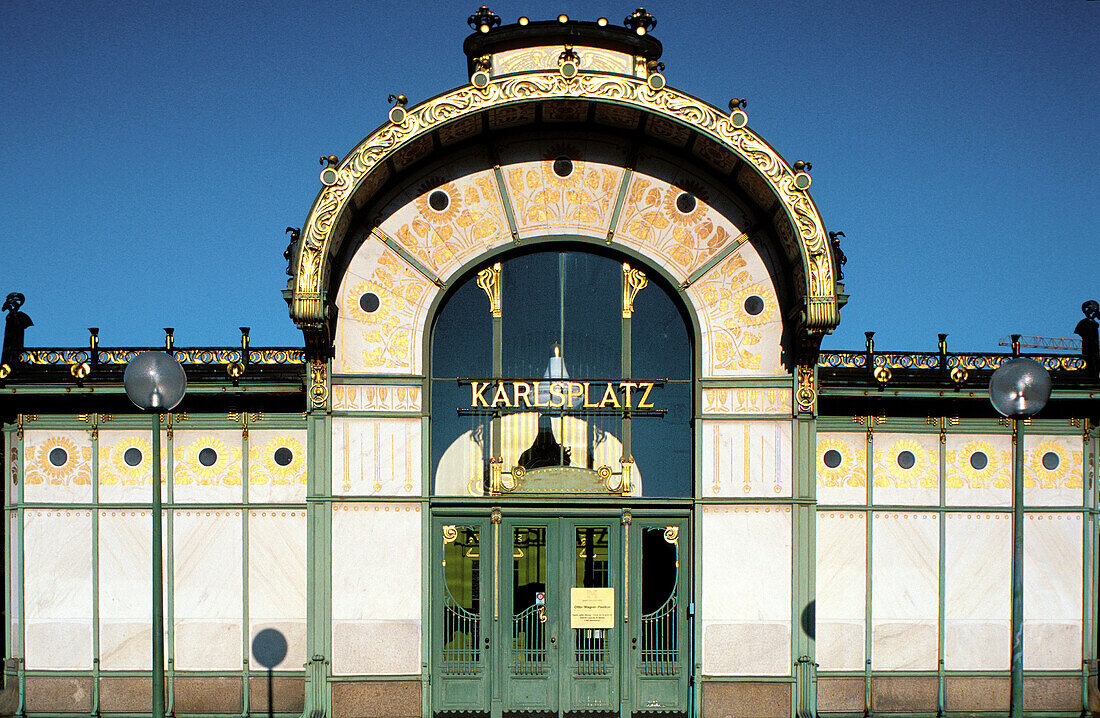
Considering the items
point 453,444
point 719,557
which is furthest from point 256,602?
point 719,557

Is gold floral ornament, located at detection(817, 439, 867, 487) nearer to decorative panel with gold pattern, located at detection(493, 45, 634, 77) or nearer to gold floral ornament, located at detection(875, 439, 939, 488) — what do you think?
gold floral ornament, located at detection(875, 439, 939, 488)

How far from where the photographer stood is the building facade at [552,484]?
44.0ft

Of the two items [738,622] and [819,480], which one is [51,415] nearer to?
[738,622]

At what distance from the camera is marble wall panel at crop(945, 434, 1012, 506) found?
14.2 m

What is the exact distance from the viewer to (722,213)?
13.9 m

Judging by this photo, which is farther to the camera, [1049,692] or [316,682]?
[1049,692]

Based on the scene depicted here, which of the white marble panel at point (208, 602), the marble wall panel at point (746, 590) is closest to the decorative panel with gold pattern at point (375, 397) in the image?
the white marble panel at point (208, 602)

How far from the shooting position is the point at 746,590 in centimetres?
1348

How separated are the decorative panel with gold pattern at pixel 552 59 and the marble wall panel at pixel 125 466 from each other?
7.31 meters

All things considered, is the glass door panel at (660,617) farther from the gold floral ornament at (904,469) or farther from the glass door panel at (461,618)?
the gold floral ornament at (904,469)

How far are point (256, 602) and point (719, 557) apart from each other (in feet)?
22.0

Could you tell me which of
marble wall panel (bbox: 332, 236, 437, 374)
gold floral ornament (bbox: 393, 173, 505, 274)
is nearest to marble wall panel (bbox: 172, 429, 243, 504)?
marble wall panel (bbox: 332, 236, 437, 374)

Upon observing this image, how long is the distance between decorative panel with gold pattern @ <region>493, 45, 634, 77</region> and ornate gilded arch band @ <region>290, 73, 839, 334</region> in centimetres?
51

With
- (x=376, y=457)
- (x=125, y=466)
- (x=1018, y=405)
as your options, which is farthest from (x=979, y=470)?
(x=125, y=466)
